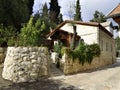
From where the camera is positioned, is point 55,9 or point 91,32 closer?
point 91,32

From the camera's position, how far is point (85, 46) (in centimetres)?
→ 2395

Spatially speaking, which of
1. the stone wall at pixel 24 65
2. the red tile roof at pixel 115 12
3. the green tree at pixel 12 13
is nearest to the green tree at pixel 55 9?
the green tree at pixel 12 13

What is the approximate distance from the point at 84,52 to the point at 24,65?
809 cm

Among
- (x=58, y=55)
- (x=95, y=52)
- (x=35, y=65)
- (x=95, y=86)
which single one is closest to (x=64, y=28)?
(x=95, y=52)

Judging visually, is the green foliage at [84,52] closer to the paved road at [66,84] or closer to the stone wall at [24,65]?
the stone wall at [24,65]

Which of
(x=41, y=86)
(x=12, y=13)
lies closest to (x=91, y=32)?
(x=12, y=13)

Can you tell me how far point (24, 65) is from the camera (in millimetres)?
16766

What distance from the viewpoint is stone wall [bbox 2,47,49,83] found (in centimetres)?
1639

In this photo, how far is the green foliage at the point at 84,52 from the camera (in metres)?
21.0

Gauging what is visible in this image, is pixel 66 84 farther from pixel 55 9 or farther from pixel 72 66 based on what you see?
pixel 55 9

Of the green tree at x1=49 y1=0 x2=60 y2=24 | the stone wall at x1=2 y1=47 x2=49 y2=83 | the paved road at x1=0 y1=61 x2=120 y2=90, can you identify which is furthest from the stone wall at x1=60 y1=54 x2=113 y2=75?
the green tree at x1=49 y1=0 x2=60 y2=24

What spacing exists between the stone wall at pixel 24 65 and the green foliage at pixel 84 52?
3376 millimetres

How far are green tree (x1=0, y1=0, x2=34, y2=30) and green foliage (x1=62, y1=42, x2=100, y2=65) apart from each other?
7348 millimetres

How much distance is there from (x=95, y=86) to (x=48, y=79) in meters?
3.51
